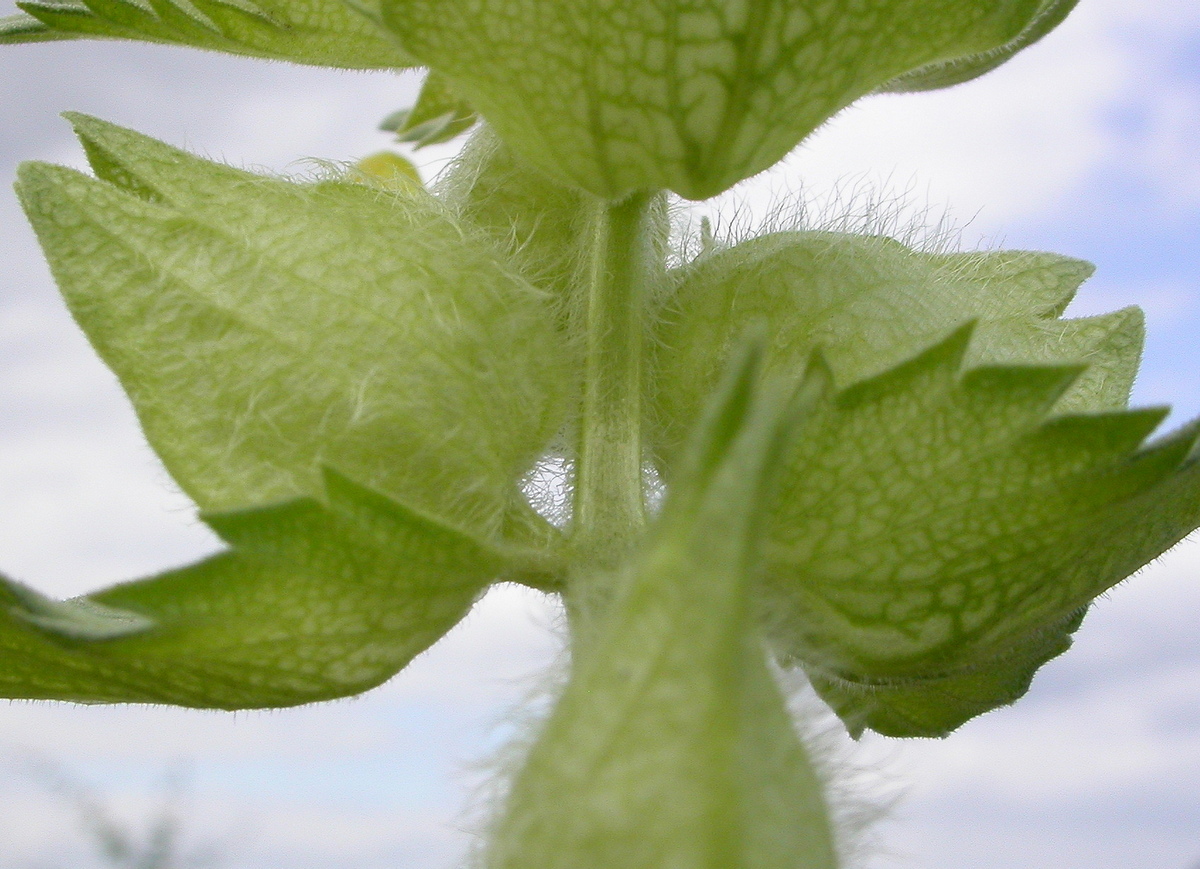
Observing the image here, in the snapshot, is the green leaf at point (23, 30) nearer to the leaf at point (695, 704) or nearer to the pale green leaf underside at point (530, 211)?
the pale green leaf underside at point (530, 211)

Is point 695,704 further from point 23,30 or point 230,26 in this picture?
point 23,30

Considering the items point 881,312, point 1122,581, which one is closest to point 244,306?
point 881,312

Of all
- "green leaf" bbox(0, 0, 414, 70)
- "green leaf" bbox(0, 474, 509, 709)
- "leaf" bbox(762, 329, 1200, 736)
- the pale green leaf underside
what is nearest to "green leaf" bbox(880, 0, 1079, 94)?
the pale green leaf underside

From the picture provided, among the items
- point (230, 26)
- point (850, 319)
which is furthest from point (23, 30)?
point (850, 319)

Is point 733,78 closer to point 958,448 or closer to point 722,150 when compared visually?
point 722,150

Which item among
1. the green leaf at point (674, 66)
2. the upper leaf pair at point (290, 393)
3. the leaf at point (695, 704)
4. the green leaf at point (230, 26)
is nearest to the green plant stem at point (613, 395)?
the upper leaf pair at point (290, 393)

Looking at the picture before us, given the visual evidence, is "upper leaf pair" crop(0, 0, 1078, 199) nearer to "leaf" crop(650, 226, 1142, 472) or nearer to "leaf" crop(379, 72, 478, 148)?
"leaf" crop(650, 226, 1142, 472)
